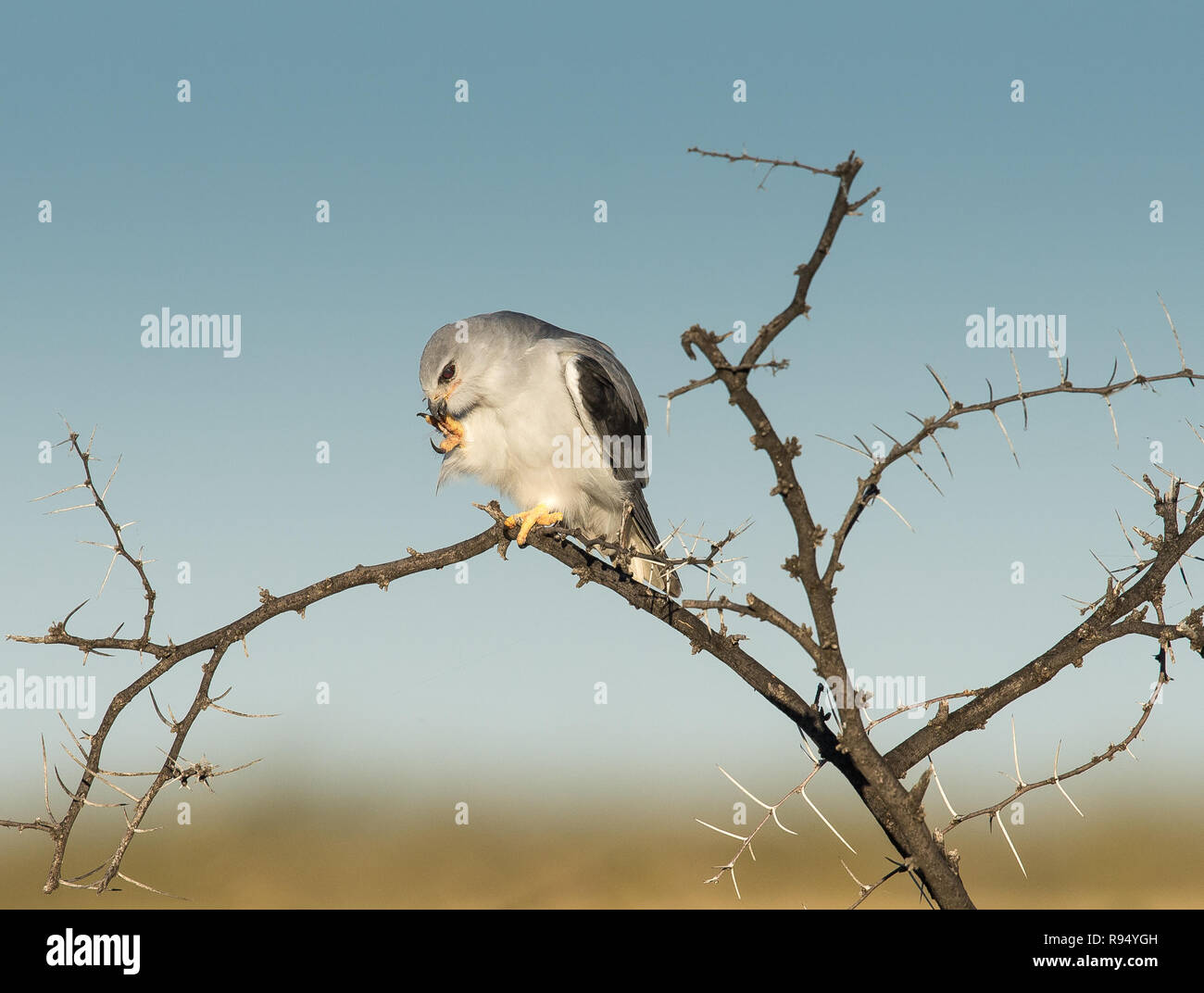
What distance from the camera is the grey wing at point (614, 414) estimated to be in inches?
272

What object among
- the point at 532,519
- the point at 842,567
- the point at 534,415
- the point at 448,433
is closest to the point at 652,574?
the point at 534,415

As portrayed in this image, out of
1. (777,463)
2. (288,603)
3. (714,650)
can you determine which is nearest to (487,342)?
(288,603)

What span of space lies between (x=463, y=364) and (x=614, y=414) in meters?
1.12

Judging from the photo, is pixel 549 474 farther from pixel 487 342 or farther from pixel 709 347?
pixel 709 347

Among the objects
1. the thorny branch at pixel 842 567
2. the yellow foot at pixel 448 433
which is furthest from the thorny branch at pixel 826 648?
the yellow foot at pixel 448 433

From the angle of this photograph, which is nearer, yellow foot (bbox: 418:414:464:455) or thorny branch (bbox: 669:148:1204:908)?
thorny branch (bbox: 669:148:1204:908)

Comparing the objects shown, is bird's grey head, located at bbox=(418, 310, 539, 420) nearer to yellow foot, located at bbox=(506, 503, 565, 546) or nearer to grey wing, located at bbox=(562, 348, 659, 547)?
grey wing, located at bbox=(562, 348, 659, 547)

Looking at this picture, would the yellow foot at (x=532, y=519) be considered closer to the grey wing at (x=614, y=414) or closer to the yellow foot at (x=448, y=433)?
the grey wing at (x=614, y=414)

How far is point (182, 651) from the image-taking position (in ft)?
16.4

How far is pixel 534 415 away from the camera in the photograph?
6.86 metres

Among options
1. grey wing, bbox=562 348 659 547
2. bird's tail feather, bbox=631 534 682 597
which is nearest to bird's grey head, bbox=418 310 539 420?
grey wing, bbox=562 348 659 547

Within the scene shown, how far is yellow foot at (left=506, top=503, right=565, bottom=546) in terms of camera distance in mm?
5787

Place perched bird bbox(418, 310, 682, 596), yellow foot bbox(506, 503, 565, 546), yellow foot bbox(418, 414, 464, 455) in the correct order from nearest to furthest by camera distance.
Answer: yellow foot bbox(506, 503, 565, 546) → perched bird bbox(418, 310, 682, 596) → yellow foot bbox(418, 414, 464, 455)
